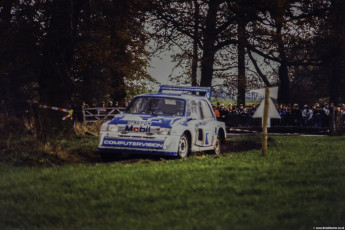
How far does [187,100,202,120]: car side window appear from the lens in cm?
1545

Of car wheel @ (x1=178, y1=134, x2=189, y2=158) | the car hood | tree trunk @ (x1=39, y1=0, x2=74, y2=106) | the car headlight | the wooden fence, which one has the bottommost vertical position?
car wheel @ (x1=178, y1=134, x2=189, y2=158)

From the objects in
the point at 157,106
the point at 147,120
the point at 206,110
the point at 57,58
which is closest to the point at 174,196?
the point at 147,120

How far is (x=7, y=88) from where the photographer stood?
37.9 m

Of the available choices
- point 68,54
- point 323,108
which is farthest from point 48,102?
point 323,108

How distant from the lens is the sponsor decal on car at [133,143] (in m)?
13.8

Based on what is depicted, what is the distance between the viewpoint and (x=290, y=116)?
111ft

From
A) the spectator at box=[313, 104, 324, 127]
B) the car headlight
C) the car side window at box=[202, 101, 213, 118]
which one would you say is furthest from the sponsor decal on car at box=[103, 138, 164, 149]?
the spectator at box=[313, 104, 324, 127]

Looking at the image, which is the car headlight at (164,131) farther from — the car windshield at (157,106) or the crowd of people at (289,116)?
the crowd of people at (289,116)

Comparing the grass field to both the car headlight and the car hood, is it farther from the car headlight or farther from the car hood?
the car hood

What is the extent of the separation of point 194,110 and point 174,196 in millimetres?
7416

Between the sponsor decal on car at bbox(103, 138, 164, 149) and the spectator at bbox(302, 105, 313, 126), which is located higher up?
the spectator at bbox(302, 105, 313, 126)

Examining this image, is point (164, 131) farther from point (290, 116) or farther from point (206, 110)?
point (290, 116)

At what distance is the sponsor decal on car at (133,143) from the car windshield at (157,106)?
142 centimetres

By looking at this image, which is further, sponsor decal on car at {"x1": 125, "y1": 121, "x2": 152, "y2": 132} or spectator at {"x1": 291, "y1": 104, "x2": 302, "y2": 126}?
spectator at {"x1": 291, "y1": 104, "x2": 302, "y2": 126}
